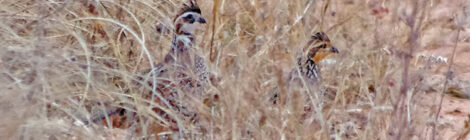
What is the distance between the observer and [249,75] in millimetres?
2672

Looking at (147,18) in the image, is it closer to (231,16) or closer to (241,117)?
(231,16)

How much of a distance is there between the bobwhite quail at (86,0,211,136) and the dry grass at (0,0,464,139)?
6 cm

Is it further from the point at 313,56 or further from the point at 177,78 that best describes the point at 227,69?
the point at 313,56

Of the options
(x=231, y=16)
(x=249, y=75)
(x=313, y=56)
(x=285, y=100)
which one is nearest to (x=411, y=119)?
(x=285, y=100)

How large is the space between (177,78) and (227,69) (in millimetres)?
244

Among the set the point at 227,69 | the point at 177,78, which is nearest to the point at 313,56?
the point at 227,69

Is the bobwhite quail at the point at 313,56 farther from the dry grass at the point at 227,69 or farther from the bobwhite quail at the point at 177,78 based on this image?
the bobwhite quail at the point at 177,78

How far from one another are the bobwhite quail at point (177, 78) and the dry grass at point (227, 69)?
6cm

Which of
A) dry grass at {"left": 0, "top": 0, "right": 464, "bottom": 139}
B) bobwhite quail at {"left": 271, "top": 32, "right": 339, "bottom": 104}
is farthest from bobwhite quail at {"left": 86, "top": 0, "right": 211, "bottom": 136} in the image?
bobwhite quail at {"left": 271, "top": 32, "right": 339, "bottom": 104}

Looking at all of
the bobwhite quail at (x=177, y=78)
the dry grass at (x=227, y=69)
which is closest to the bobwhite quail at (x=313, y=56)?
the dry grass at (x=227, y=69)

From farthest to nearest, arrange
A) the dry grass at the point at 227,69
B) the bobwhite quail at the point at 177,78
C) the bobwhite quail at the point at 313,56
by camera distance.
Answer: the bobwhite quail at the point at 313,56 < the bobwhite quail at the point at 177,78 < the dry grass at the point at 227,69

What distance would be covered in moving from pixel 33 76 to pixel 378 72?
1885 millimetres

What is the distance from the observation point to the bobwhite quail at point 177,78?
9.67 feet

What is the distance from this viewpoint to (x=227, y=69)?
10.7 ft
